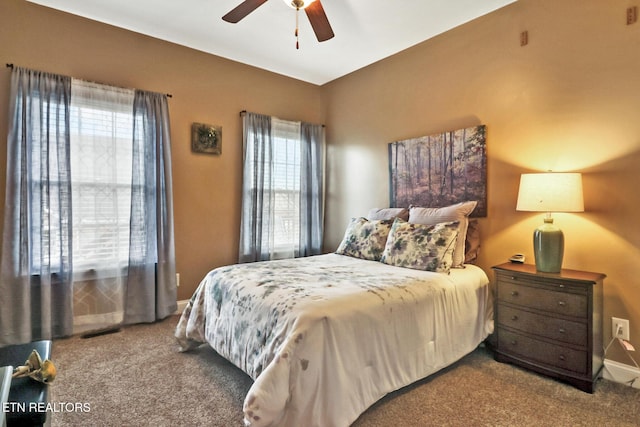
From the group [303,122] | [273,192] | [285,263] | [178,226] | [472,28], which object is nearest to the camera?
[285,263]

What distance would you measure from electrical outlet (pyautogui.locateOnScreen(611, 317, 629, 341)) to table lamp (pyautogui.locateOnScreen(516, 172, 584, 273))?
0.49 meters

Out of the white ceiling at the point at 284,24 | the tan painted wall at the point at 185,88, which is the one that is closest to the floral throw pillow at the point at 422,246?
the white ceiling at the point at 284,24

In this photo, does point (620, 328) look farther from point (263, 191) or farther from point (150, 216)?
point (150, 216)

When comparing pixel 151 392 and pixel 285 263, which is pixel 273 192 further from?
pixel 151 392

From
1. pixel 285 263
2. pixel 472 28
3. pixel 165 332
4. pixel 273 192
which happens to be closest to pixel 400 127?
pixel 472 28

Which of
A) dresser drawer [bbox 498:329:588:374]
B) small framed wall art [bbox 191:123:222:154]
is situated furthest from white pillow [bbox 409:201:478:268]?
small framed wall art [bbox 191:123:222:154]

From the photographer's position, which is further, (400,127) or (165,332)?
(400,127)

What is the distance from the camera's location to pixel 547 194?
2188mm

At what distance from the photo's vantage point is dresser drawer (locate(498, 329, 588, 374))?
206 centimetres

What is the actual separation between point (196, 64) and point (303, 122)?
55.4 inches

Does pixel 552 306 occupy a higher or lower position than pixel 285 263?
lower

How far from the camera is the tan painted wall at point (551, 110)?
86.0 inches

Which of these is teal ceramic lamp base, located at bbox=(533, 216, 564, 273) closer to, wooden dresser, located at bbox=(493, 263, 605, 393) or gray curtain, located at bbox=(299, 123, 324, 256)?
wooden dresser, located at bbox=(493, 263, 605, 393)

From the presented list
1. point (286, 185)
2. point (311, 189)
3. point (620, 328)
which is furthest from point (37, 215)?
point (620, 328)
